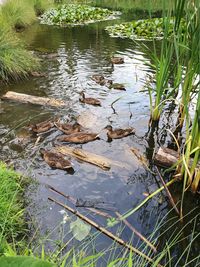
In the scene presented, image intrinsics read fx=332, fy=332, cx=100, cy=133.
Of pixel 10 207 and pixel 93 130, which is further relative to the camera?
pixel 93 130

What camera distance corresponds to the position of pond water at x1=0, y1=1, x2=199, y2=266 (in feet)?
12.9

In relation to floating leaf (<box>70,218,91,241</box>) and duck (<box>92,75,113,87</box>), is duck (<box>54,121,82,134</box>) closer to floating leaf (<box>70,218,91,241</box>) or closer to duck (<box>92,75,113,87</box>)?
duck (<box>92,75,113,87</box>)

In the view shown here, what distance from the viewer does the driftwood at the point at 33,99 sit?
6.72 meters

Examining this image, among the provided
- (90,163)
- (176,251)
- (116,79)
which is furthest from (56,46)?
(176,251)

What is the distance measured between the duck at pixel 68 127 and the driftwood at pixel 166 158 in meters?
1.50

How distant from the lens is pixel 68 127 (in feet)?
18.3

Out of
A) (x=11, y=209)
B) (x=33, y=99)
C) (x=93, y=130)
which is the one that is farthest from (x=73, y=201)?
(x=33, y=99)

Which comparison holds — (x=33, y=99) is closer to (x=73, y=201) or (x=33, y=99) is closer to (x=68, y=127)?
(x=68, y=127)

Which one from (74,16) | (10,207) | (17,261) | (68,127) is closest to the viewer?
(17,261)

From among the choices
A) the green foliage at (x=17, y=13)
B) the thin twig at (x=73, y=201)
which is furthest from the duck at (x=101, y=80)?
the green foliage at (x=17, y=13)

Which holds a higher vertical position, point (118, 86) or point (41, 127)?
point (118, 86)

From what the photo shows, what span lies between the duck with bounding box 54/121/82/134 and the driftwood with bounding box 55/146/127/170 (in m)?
0.46

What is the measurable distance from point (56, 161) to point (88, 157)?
50 centimetres

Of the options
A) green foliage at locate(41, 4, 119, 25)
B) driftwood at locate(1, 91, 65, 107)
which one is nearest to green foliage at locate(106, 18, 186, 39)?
green foliage at locate(41, 4, 119, 25)
